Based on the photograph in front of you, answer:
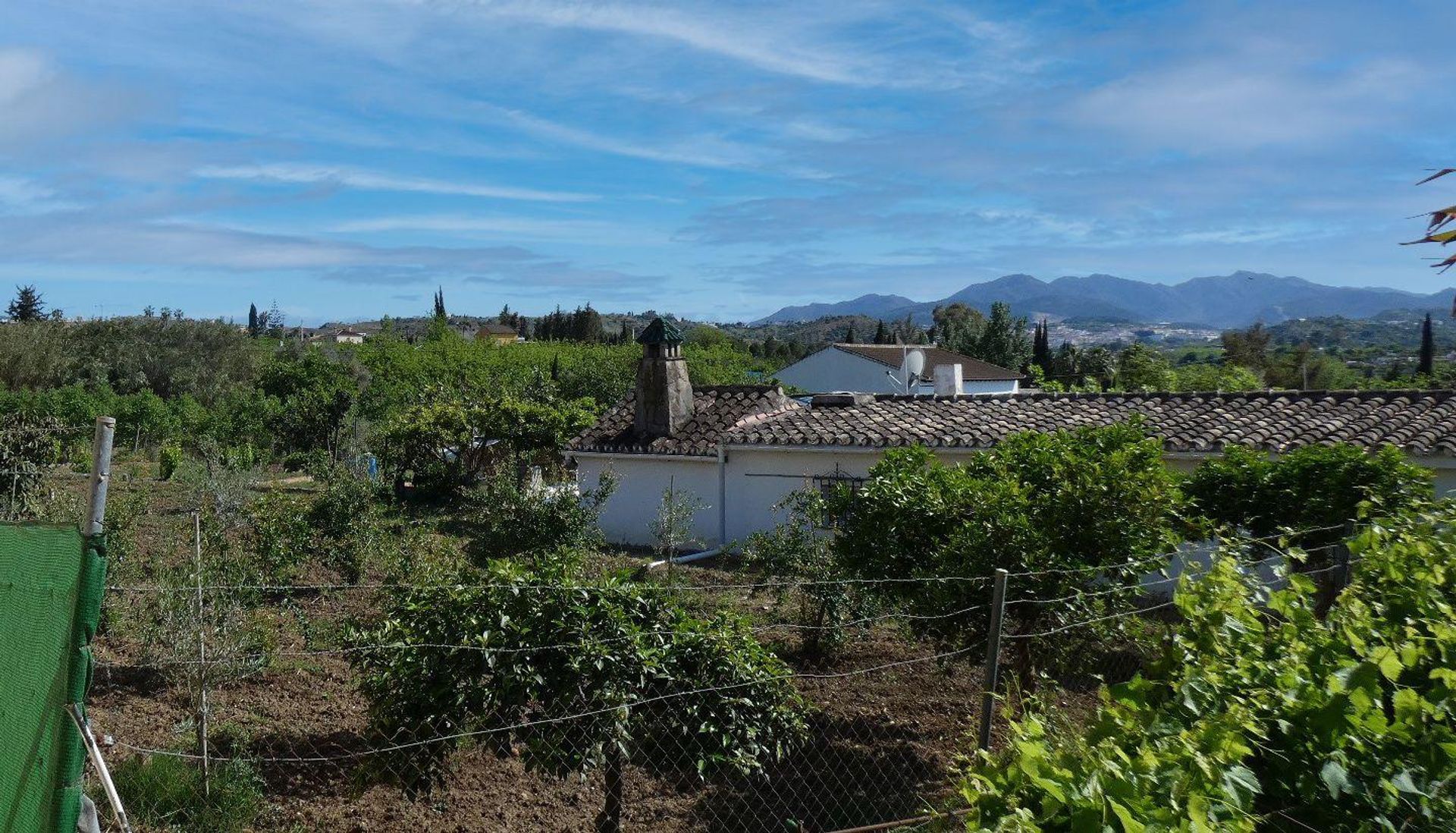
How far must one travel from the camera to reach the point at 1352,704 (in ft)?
7.42

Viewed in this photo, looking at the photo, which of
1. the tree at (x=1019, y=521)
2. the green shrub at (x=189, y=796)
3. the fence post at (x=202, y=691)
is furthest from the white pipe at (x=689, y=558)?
the green shrub at (x=189, y=796)

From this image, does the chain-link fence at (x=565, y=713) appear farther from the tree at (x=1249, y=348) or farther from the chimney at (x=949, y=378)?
the tree at (x=1249, y=348)

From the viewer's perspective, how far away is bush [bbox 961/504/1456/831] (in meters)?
1.87

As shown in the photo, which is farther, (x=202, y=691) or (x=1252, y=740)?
(x=202, y=691)

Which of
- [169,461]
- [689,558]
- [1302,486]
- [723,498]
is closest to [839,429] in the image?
[723,498]

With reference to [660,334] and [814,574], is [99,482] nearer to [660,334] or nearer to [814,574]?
[814,574]

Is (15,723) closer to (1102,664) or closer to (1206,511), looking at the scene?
(1102,664)

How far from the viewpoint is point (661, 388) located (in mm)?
19359

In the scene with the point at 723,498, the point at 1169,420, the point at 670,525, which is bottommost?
the point at 723,498

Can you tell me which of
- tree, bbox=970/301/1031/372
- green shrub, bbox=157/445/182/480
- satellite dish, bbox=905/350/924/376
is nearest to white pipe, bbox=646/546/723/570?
green shrub, bbox=157/445/182/480

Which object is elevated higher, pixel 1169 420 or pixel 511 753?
pixel 1169 420

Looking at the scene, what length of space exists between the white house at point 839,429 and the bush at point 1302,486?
13.1 feet

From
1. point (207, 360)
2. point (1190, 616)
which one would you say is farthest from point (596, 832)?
point (207, 360)

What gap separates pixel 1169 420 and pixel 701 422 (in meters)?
8.04
